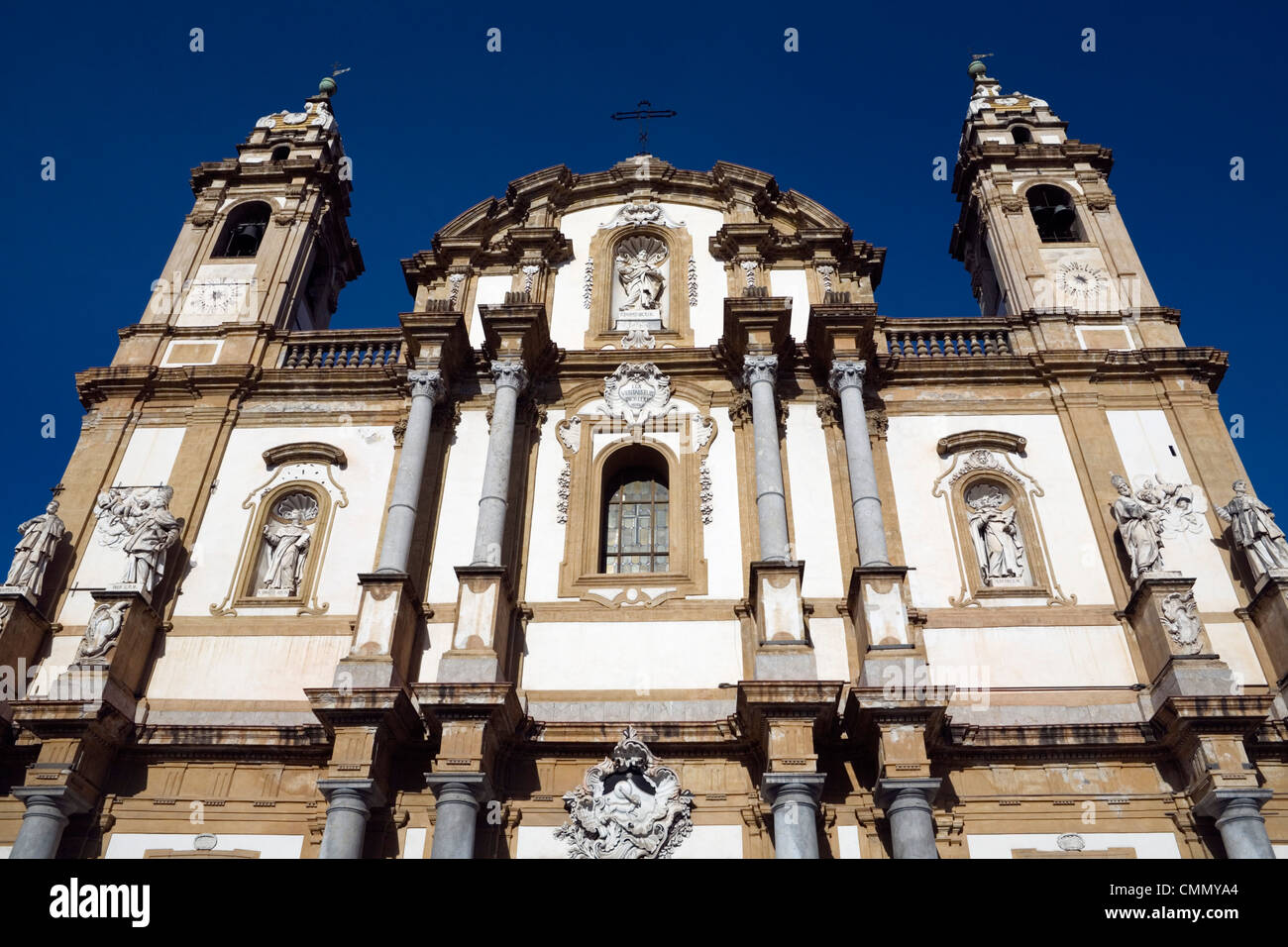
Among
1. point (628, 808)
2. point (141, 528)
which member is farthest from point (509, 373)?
point (628, 808)

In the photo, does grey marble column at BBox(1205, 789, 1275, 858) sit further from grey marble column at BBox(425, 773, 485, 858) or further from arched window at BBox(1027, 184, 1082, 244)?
arched window at BBox(1027, 184, 1082, 244)

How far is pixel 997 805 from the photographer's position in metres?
12.3

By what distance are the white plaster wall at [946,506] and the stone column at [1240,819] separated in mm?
3074

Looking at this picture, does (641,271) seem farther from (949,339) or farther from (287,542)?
(287,542)

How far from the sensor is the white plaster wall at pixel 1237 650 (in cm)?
1314

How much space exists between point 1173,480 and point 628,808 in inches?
354

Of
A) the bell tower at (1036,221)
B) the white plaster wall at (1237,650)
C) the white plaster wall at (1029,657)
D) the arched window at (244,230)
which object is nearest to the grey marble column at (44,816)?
the white plaster wall at (1029,657)

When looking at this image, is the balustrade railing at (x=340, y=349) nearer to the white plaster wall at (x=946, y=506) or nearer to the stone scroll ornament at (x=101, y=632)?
the stone scroll ornament at (x=101, y=632)

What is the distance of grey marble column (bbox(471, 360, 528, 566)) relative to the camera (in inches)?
547

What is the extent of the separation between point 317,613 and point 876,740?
7346 millimetres

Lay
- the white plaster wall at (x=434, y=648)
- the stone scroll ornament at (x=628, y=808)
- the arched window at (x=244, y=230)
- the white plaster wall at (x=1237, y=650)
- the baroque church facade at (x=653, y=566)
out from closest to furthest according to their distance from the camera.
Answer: the stone scroll ornament at (x=628, y=808)
the baroque church facade at (x=653, y=566)
the white plaster wall at (x=1237, y=650)
the white plaster wall at (x=434, y=648)
the arched window at (x=244, y=230)

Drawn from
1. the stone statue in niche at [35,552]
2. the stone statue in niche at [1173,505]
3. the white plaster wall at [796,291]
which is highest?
the white plaster wall at [796,291]
